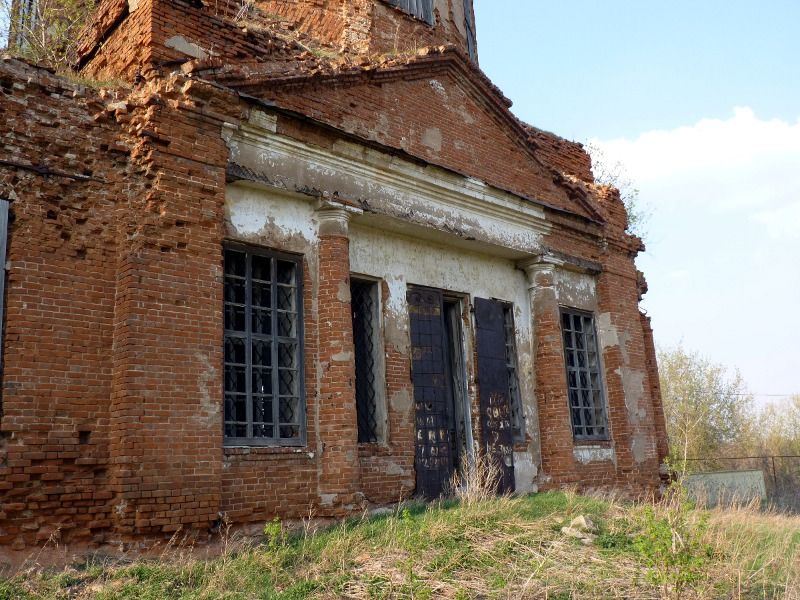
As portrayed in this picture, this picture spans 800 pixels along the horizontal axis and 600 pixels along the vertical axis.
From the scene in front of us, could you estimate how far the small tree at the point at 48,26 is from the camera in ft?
41.9

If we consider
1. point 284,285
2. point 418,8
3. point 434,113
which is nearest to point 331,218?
point 284,285

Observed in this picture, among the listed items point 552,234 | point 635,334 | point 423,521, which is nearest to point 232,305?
point 423,521

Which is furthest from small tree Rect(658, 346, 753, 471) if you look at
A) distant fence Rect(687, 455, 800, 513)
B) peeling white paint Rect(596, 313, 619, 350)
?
peeling white paint Rect(596, 313, 619, 350)

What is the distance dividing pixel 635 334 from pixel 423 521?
293 inches

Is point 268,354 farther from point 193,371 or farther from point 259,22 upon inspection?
point 259,22

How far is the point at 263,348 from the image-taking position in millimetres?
8438

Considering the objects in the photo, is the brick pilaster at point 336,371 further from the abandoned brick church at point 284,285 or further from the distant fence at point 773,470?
the distant fence at point 773,470

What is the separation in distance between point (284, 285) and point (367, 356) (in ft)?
5.51

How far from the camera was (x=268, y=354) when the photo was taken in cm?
847

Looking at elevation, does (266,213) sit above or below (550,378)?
above

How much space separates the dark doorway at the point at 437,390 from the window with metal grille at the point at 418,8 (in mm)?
5500

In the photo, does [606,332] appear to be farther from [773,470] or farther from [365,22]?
[773,470]

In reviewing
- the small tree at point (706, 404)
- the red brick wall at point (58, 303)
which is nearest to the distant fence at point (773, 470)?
the small tree at point (706, 404)

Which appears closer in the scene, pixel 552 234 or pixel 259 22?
pixel 259 22
